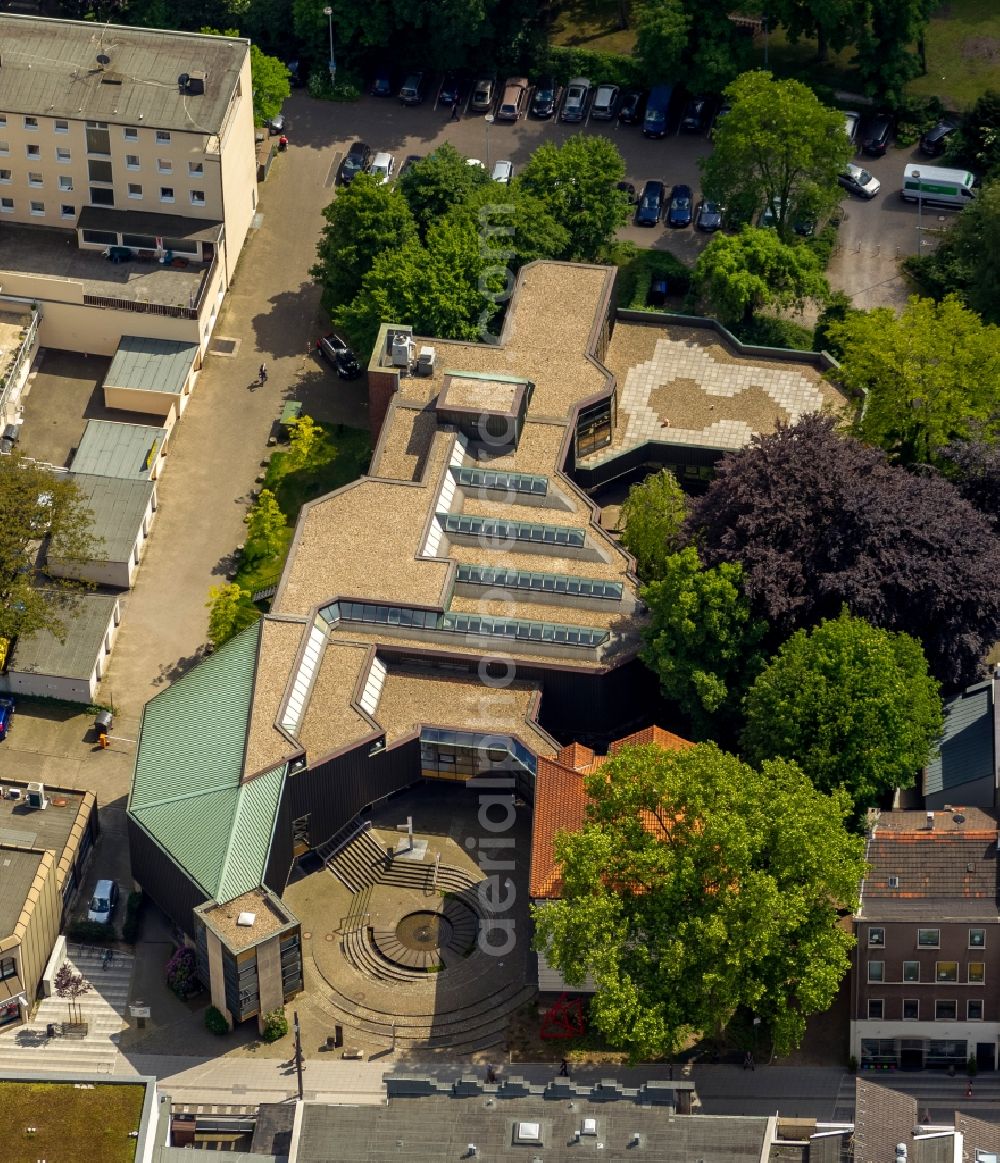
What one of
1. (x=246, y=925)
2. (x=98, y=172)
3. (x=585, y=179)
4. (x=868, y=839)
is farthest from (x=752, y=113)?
(x=246, y=925)

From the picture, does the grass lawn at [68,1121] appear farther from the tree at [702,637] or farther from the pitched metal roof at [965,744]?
the pitched metal roof at [965,744]

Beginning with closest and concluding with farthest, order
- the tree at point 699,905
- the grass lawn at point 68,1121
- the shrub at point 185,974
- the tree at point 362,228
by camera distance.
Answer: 1. the grass lawn at point 68,1121
2. the tree at point 699,905
3. the shrub at point 185,974
4. the tree at point 362,228

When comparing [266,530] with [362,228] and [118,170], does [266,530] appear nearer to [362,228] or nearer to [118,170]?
[362,228]

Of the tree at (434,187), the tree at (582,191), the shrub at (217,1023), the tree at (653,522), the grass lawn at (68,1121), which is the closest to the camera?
the grass lawn at (68,1121)

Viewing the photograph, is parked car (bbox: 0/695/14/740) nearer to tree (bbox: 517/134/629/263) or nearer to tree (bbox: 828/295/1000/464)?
tree (bbox: 517/134/629/263)

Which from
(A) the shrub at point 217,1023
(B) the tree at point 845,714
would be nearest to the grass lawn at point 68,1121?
(A) the shrub at point 217,1023

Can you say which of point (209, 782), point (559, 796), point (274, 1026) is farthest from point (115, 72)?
point (274, 1026)

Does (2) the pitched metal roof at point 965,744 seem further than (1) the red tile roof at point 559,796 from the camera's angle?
Yes
